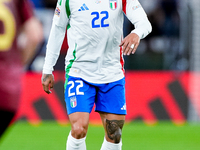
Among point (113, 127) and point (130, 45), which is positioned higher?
point (130, 45)

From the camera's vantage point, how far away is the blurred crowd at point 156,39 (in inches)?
572

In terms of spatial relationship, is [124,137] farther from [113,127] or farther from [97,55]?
[97,55]

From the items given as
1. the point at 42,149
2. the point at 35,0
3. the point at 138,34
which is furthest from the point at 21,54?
the point at 35,0

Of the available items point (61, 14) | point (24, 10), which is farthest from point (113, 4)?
point (24, 10)

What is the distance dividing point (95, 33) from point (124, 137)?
16.2ft

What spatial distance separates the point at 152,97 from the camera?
12219 mm

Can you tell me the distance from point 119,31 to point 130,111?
22.0 feet

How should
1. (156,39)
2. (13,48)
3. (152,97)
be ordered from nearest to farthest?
(13,48) → (152,97) → (156,39)

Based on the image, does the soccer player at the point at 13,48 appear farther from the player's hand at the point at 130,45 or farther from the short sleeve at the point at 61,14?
the short sleeve at the point at 61,14

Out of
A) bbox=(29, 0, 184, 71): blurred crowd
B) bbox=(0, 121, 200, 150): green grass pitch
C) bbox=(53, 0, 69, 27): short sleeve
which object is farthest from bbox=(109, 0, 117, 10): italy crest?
bbox=(29, 0, 184, 71): blurred crowd

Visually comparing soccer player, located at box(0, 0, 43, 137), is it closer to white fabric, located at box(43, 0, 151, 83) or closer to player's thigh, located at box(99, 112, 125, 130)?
white fabric, located at box(43, 0, 151, 83)

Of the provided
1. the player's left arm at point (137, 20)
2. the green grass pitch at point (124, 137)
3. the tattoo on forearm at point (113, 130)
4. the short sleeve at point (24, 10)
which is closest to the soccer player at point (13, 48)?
the short sleeve at point (24, 10)

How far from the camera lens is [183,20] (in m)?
14.4

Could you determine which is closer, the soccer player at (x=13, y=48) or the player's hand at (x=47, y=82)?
the soccer player at (x=13, y=48)
